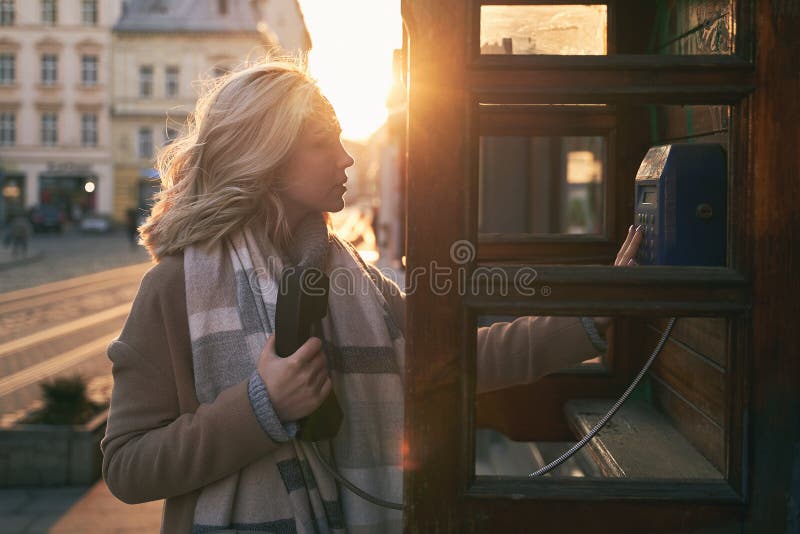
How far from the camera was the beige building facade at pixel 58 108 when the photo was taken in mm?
44906

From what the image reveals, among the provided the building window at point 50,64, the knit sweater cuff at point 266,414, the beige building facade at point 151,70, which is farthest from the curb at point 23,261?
the knit sweater cuff at point 266,414

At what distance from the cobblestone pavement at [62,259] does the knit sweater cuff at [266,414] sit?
16.8 meters

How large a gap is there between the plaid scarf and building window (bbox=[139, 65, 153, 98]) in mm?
45673

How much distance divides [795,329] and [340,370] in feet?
3.17

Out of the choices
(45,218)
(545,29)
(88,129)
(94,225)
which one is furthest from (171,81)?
(545,29)

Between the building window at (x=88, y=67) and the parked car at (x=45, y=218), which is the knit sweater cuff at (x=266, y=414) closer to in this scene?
the parked car at (x=45, y=218)

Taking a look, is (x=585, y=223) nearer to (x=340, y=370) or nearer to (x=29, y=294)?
(x=29, y=294)

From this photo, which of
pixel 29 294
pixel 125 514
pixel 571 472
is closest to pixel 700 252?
pixel 571 472

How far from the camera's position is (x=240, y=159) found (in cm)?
193

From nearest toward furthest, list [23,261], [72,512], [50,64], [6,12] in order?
[72,512] < [23,261] < [50,64] < [6,12]

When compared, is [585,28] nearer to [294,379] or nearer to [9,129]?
[294,379]

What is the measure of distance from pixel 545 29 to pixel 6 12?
49.9 metres

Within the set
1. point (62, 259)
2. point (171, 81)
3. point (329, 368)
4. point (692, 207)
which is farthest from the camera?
point (171, 81)

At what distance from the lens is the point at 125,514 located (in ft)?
16.1
